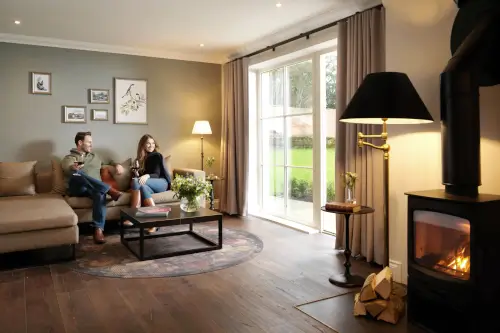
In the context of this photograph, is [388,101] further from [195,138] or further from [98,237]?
[195,138]

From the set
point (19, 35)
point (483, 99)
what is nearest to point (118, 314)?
point (483, 99)

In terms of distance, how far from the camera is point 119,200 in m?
4.68

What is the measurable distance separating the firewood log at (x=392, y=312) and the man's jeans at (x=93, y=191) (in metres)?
3.06

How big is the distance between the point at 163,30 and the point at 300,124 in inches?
77.6

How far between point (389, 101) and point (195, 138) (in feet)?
13.2

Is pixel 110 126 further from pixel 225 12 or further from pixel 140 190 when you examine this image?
pixel 225 12

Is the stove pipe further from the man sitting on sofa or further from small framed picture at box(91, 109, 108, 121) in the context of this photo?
small framed picture at box(91, 109, 108, 121)

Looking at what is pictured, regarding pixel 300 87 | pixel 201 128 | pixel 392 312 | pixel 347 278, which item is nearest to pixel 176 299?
pixel 347 278

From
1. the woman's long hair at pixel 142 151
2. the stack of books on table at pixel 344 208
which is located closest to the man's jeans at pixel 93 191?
the woman's long hair at pixel 142 151

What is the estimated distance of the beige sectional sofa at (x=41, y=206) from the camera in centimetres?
335

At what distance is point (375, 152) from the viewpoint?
3.37 meters

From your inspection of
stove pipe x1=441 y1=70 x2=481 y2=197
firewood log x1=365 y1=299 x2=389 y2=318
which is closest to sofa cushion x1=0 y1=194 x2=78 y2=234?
firewood log x1=365 y1=299 x2=389 y2=318

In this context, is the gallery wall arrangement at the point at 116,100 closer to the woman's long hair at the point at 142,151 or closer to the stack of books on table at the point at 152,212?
the woman's long hair at the point at 142,151

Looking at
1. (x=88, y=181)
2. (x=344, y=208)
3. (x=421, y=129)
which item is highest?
(x=421, y=129)
